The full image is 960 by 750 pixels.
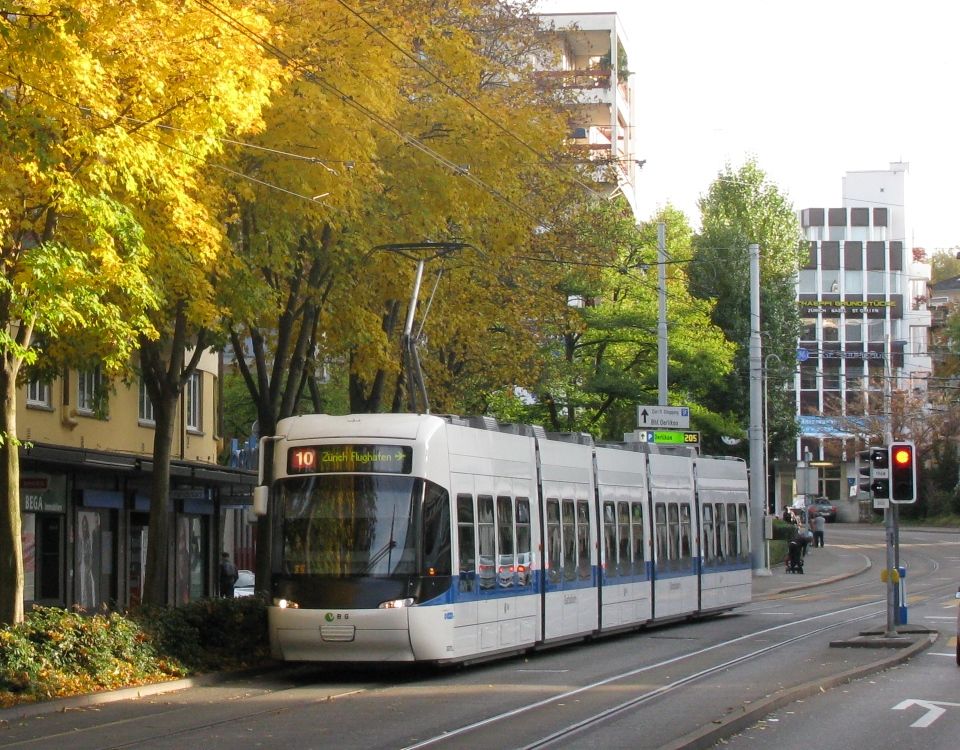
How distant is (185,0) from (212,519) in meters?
22.7

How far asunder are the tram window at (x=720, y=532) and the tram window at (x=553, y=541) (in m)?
8.77

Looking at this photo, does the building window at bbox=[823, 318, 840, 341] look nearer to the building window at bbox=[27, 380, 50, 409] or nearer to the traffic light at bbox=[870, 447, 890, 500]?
the building window at bbox=[27, 380, 50, 409]

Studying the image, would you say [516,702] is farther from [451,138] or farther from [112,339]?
[451,138]

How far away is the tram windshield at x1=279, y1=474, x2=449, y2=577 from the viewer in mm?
17844

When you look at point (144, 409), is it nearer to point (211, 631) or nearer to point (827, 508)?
point (211, 631)

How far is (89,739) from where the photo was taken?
42.8 ft

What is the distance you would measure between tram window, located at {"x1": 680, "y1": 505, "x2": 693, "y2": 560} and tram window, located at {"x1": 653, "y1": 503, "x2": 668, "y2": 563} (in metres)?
0.96

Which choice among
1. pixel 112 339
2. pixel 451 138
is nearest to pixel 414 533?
pixel 112 339

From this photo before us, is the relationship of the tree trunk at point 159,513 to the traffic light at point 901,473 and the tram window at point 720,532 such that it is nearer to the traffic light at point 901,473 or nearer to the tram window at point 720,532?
the traffic light at point 901,473

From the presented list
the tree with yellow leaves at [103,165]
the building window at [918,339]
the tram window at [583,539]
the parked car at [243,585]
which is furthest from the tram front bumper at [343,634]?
the building window at [918,339]

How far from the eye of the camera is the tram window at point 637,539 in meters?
25.3

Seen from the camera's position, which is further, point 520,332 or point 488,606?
point 520,332

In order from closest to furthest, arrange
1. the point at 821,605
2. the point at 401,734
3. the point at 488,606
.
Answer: the point at 401,734 → the point at 488,606 → the point at 821,605

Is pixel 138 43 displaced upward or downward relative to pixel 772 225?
downward
